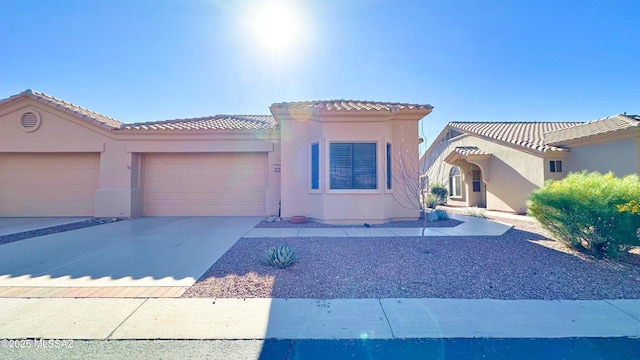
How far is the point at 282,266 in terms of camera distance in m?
5.26

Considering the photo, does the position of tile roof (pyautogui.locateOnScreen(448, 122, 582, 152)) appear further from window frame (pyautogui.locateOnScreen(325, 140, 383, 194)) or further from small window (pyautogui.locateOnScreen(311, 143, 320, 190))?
small window (pyautogui.locateOnScreen(311, 143, 320, 190))

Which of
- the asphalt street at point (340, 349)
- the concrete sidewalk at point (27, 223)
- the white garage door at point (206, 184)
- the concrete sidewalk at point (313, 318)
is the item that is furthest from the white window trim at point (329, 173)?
the concrete sidewalk at point (27, 223)

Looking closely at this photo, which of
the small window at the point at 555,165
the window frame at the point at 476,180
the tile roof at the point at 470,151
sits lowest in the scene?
the window frame at the point at 476,180

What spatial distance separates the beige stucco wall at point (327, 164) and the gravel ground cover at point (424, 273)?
2931 millimetres

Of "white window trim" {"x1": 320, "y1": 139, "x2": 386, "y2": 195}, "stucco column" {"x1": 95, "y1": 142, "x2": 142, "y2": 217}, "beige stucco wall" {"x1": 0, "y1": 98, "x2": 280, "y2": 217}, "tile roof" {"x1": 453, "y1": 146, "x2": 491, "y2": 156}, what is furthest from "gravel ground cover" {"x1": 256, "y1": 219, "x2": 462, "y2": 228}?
"tile roof" {"x1": 453, "y1": 146, "x2": 491, "y2": 156}

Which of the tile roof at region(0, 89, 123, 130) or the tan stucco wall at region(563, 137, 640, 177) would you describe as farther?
the tile roof at region(0, 89, 123, 130)

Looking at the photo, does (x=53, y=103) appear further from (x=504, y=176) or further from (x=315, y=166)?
(x=504, y=176)

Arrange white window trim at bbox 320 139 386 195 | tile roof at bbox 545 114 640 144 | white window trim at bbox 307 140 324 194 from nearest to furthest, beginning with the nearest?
white window trim at bbox 320 139 386 195 → white window trim at bbox 307 140 324 194 → tile roof at bbox 545 114 640 144

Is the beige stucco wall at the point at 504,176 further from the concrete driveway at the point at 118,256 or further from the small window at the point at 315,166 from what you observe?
the concrete driveway at the point at 118,256

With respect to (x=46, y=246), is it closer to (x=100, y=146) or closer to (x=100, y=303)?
(x=100, y=303)

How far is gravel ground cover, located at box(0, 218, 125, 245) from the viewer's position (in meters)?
7.94

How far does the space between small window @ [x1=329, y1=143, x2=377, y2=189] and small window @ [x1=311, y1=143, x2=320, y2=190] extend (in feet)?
1.81

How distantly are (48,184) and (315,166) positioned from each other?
1275 centimetres

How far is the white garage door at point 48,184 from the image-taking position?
12227 millimetres
